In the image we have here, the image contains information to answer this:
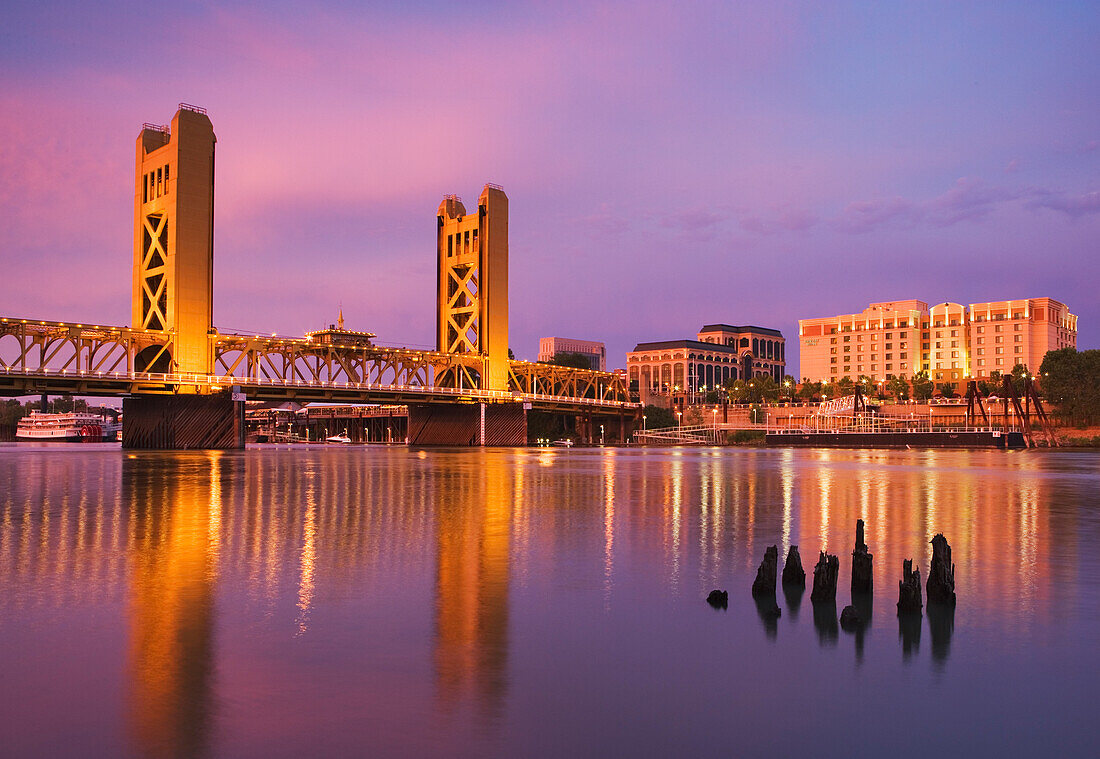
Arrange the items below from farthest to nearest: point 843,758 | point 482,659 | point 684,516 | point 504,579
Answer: point 684,516, point 504,579, point 482,659, point 843,758

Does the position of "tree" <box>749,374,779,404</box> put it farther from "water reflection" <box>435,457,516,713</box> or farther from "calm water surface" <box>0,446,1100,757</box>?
"calm water surface" <box>0,446,1100,757</box>

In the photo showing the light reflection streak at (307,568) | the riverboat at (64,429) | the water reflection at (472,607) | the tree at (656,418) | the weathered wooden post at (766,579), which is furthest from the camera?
the tree at (656,418)

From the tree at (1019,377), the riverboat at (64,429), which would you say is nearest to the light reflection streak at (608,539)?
the riverboat at (64,429)

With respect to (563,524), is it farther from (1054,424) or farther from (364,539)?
(1054,424)

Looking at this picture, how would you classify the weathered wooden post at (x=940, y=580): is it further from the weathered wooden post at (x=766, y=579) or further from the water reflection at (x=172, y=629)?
the water reflection at (x=172, y=629)

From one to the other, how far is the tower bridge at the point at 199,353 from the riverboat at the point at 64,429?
75.1 meters

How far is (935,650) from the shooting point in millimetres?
9977

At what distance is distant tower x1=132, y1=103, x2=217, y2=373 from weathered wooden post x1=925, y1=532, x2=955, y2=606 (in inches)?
3442

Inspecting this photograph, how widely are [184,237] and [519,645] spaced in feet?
297

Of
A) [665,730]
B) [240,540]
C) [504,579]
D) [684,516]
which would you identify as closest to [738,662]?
[665,730]

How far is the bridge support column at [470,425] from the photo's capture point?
12269 centimetres

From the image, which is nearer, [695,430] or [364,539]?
[364,539]

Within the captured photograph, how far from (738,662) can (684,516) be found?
1416 centimetres

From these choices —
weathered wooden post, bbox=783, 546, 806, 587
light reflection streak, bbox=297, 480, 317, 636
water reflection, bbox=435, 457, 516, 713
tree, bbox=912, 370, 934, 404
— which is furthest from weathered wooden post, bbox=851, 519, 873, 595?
tree, bbox=912, 370, 934, 404
